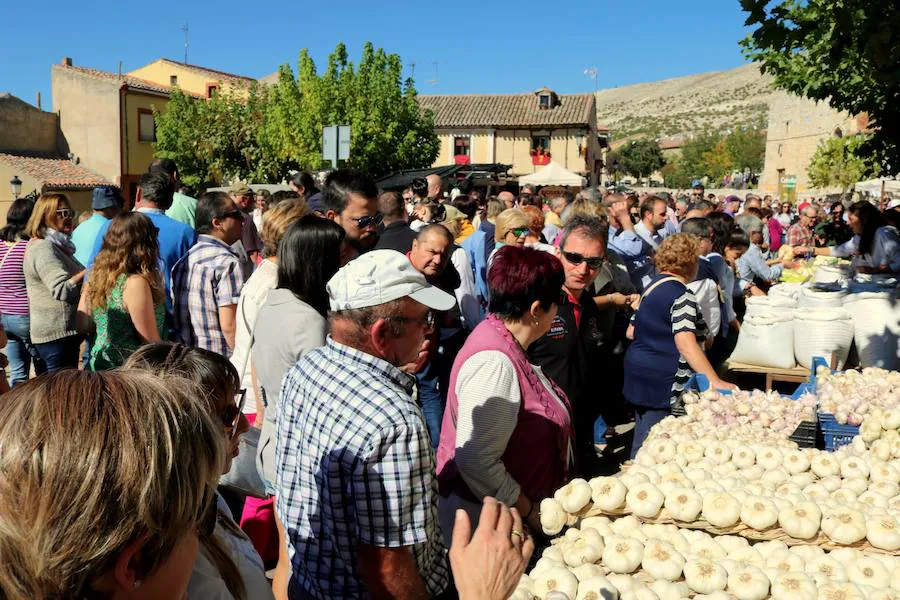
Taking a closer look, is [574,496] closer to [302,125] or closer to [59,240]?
[59,240]

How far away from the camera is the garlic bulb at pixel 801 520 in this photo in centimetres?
269

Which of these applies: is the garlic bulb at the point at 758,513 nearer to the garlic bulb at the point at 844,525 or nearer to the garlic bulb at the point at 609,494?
the garlic bulb at the point at 844,525

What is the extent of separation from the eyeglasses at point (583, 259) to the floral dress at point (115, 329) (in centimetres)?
250

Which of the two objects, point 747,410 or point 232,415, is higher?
point 232,415

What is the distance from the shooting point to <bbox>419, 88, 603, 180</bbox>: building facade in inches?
1949

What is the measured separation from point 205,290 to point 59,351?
170cm

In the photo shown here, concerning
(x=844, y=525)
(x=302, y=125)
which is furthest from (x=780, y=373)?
(x=302, y=125)

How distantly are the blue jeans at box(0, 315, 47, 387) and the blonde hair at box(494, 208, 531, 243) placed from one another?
370 cm

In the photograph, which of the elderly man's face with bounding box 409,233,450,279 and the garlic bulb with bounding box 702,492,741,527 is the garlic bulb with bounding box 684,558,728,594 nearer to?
the garlic bulb with bounding box 702,492,741,527

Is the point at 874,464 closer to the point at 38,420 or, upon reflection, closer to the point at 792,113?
the point at 38,420

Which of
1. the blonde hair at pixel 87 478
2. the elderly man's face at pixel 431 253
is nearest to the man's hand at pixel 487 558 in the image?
the blonde hair at pixel 87 478

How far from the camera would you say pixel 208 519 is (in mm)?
1712

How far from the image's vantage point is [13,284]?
5.40 m

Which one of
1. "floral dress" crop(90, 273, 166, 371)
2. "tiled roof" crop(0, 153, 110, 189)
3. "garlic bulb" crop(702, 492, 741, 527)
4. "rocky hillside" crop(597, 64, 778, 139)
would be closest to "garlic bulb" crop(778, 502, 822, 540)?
"garlic bulb" crop(702, 492, 741, 527)
